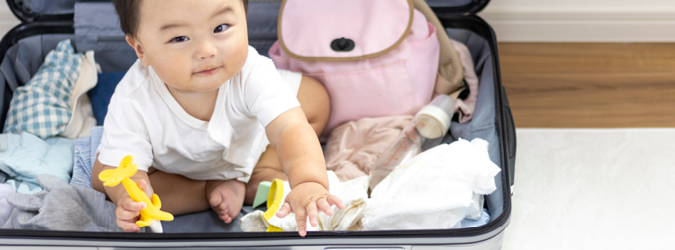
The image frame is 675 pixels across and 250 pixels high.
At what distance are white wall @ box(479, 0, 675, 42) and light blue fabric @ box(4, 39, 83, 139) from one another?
98cm

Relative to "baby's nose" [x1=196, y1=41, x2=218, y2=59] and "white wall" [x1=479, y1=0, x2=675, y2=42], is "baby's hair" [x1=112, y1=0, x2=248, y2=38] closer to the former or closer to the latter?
"baby's nose" [x1=196, y1=41, x2=218, y2=59]

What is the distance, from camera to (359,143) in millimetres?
984

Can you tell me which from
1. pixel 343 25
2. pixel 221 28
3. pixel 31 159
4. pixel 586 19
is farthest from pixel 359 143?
pixel 586 19

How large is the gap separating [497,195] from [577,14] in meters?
0.83

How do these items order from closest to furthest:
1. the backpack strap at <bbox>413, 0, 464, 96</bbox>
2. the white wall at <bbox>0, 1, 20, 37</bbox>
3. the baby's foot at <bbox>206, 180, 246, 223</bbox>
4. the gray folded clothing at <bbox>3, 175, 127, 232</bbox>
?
the gray folded clothing at <bbox>3, 175, 127, 232</bbox> < the baby's foot at <bbox>206, 180, 246, 223</bbox> < the backpack strap at <bbox>413, 0, 464, 96</bbox> < the white wall at <bbox>0, 1, 20, 37</bbox>

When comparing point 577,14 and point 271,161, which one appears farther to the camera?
point 577,14

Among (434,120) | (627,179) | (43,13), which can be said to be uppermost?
(43,13)

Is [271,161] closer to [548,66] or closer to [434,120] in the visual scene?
[434,120]

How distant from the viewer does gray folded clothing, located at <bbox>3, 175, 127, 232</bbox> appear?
2.32 feet

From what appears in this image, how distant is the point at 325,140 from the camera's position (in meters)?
1.05

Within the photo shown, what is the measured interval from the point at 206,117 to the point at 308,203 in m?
0.25

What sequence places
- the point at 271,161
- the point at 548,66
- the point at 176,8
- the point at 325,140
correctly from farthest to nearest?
the point at 548,66, the point at 325,140, the point at 271,161, the point at 176,8

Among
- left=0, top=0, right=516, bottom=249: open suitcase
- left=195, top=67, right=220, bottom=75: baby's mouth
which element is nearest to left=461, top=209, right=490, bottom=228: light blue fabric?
left=0, top=0, right=516, bottom=249: open suitcase

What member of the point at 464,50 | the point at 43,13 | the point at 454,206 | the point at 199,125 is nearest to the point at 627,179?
the point at 464,50
